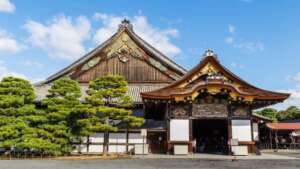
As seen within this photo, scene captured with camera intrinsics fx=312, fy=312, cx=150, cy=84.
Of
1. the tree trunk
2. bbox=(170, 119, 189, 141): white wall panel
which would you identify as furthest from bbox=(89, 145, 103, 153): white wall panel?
bbox=(170, 119, 189, 141): white wall panel

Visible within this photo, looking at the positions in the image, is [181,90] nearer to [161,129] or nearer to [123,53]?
[161,129]

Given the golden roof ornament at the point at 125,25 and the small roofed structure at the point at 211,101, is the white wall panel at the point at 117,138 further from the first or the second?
the golden roof ornament at the point at 125,25

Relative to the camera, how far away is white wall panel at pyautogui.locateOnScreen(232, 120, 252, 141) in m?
21.4

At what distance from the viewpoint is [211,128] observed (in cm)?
2936

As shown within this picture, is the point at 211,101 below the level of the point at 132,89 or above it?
below

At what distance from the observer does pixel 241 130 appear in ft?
70.5

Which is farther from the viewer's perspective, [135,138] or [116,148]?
→ [135,138]

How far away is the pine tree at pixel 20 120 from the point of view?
62.0 feet

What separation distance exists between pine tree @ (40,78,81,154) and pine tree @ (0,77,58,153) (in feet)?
1.42

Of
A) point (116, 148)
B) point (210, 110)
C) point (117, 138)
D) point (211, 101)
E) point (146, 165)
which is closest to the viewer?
point (146, 165)

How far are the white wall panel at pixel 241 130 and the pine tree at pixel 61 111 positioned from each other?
35.7ft

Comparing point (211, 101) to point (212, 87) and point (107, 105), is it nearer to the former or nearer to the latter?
point (212, 87)

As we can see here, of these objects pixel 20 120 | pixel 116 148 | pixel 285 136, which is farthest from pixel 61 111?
pixel 285 136

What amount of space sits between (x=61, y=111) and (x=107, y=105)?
3.08 meters
